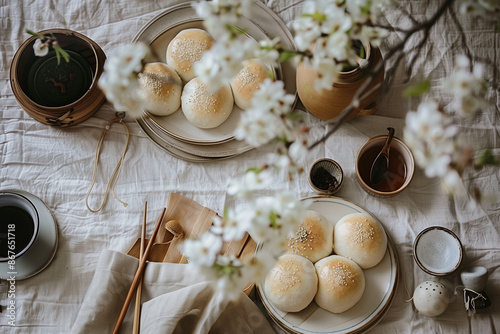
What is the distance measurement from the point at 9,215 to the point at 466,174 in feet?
3.38

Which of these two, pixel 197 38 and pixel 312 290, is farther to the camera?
pixel 197 38

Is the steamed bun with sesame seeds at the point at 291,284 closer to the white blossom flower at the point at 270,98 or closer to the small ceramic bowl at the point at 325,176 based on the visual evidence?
the small ceramic bowl at the point at 325,176

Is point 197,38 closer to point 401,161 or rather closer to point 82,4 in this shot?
point 82,4

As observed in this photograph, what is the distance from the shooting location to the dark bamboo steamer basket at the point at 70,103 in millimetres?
1013

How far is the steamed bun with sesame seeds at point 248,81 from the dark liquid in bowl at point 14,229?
530 mm

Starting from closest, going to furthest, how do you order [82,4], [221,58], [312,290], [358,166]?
[221,58], [312,290], [358,166], [82,4]

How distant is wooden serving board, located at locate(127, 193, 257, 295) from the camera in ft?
3.37

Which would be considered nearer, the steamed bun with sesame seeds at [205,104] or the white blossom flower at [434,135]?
the white blossom flower at [434,135]

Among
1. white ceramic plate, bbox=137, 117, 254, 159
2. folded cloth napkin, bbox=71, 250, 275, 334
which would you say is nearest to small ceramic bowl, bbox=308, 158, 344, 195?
white ceramic plate, bbox=137, 117, 254, 159

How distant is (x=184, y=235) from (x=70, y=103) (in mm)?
397

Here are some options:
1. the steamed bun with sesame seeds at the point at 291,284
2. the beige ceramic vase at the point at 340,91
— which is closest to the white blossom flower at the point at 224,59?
the beige ceramic vase at the point at 340,91

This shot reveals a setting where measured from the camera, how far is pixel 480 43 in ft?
3.73

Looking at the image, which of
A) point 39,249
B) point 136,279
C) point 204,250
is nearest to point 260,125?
point 204,250

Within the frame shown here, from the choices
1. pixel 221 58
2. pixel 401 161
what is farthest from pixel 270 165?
pixel 401 161
